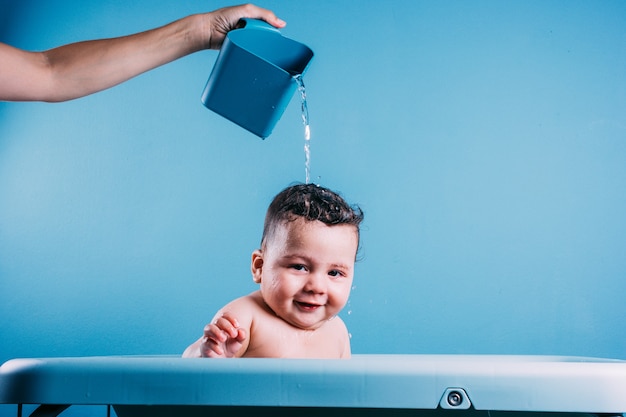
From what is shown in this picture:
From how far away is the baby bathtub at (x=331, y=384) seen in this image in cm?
72

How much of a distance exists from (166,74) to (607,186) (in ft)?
4.08

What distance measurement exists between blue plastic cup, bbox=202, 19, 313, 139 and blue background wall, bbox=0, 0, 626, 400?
86 cm

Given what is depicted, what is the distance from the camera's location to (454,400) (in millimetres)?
728

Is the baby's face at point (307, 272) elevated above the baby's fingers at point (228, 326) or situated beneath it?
elevated above

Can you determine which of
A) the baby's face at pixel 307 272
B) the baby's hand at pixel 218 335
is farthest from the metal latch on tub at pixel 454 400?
the baby's face at pixel 307 272

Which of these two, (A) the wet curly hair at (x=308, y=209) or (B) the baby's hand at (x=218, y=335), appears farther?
(A) the wet curly hair at (x=308, y=209)

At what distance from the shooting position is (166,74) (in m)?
2.08

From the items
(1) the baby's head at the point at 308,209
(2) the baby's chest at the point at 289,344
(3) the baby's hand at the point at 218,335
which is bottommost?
(3) the baby's hand at the point at 218,335

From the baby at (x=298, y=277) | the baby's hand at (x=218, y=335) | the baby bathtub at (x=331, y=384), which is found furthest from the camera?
the baby at (x=298, y=277)

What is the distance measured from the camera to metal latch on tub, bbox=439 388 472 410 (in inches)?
28.6

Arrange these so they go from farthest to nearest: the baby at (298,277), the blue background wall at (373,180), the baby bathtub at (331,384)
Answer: the blue background wall at (373,180), the baby at (298,277), the baby bathtub at (331,384)

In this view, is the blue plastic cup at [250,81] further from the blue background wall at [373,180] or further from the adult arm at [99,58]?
the blue background wall at [373,180]

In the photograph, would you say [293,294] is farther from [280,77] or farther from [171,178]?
[171,178]

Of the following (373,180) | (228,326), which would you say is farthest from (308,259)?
(373,180)
